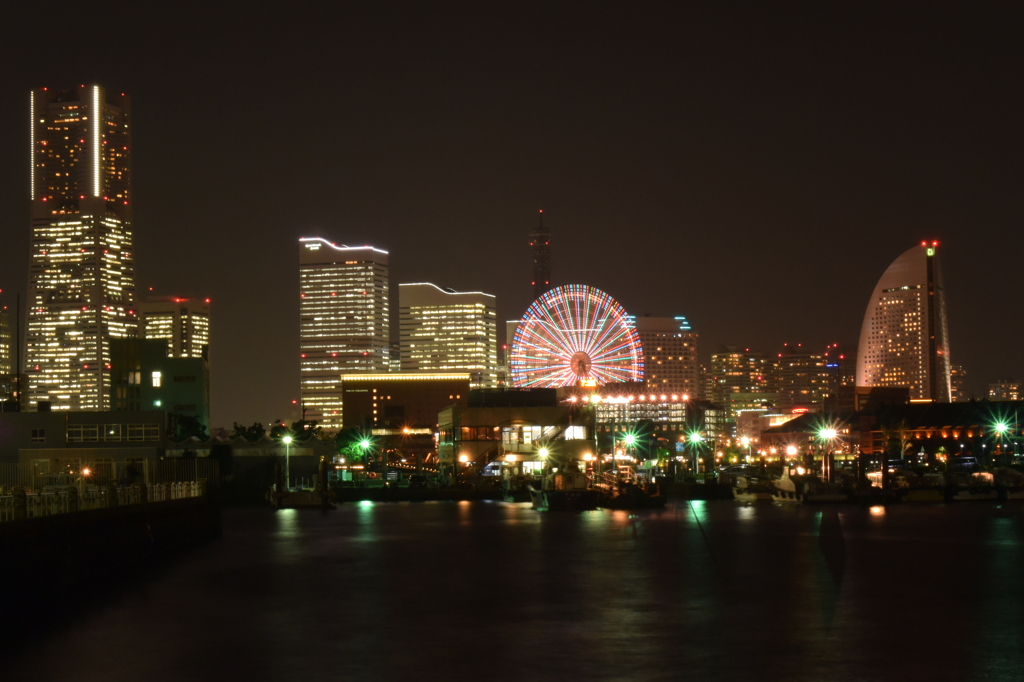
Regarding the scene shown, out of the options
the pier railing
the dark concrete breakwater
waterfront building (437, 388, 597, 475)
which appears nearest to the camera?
the dark concrete breakwater

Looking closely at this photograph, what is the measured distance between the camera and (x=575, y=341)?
140m

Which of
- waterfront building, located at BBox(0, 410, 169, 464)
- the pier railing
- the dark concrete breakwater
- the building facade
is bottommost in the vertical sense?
the dark concrete breakwater

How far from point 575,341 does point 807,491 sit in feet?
144

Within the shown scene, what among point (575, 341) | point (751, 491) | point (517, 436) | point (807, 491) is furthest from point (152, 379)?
point (807, 491)

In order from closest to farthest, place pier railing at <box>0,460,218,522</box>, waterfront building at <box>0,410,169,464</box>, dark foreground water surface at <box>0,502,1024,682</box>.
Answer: dark foreground water surface at <box>0,502,1024,682</box>
pier railing at <box>0,460,218,522</box>
waterfront building at <box>0,410,169,464</box>

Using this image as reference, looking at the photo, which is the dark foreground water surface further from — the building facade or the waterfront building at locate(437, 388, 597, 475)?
the building facade

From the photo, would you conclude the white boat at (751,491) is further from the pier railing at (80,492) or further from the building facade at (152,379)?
the building facade at (152,379)

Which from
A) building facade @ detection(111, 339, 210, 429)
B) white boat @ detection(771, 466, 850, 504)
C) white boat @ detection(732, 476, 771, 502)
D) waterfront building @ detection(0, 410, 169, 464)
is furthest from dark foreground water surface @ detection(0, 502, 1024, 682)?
building facade @ detection(111, 339, 210, 429)

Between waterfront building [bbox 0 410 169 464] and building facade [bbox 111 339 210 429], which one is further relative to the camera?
building facade [bbox 111 339 210 429]

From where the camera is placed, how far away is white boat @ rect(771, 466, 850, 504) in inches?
3984

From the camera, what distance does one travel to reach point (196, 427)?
151m

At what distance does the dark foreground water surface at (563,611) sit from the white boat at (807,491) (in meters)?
36.4

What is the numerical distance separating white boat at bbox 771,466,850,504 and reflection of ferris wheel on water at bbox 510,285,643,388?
36244 millimetres

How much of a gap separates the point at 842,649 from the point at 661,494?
73.0 metres
